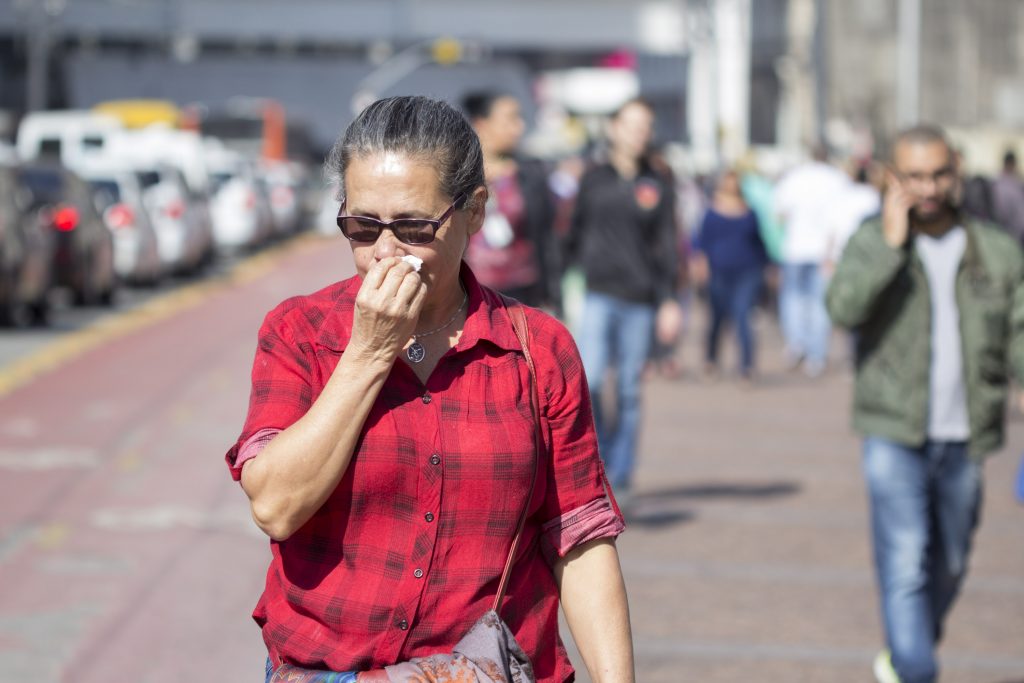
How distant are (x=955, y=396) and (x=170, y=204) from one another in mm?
24001

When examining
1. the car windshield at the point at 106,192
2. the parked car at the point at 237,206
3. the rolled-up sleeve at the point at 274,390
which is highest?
the rolled-up sleeve at the point at 274,390

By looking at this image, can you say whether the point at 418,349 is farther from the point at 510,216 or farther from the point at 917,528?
the point at 510,216

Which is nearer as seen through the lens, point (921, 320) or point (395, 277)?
point (395, 277)

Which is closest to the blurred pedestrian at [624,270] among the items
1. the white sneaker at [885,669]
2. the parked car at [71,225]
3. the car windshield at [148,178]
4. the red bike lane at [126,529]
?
the red bike lane at [126,529]

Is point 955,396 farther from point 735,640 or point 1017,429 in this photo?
point 1017,429

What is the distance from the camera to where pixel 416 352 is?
2.91 m

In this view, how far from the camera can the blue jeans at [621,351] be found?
903 centimetres

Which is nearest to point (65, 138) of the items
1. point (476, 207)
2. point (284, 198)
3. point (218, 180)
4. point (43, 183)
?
point (218, 180)

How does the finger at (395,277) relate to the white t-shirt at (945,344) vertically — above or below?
above

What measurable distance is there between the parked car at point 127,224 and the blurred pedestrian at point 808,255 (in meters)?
10.9

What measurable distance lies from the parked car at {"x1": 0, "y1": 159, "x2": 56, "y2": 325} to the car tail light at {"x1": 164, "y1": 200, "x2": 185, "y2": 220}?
769cm

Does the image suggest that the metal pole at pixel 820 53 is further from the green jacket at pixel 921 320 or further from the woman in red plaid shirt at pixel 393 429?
the woman in red plaid shirt at pixel 393 429

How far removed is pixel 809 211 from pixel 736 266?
127cm

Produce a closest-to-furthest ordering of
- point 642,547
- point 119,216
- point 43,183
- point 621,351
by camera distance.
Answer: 1. point 642,547
2. point 621,351
3. point 43,183
4. point 119,216
